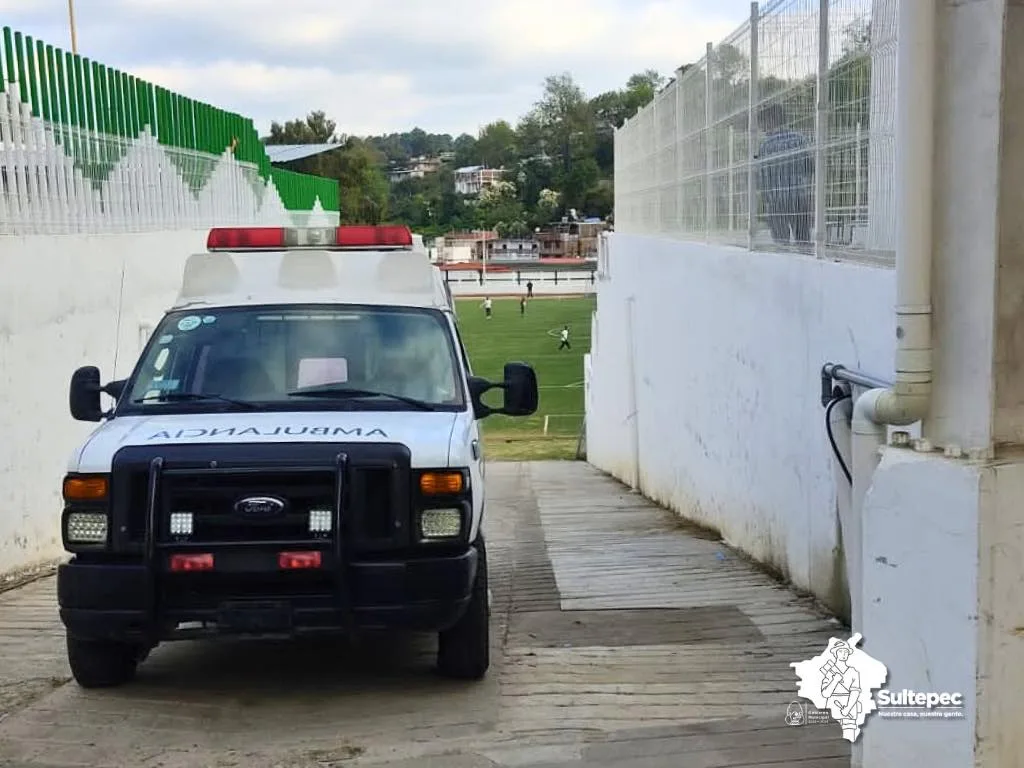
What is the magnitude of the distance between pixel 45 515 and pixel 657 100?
10.5 m

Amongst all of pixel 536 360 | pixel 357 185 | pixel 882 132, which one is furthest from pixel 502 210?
pixel 882 132

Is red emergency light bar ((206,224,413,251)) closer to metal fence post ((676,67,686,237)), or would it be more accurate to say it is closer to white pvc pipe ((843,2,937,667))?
white pvc pipe ((843,2,937,667))

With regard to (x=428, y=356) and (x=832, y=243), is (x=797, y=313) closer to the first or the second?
(x=832, y=243)

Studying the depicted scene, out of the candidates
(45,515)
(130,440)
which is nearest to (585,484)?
(45,515)

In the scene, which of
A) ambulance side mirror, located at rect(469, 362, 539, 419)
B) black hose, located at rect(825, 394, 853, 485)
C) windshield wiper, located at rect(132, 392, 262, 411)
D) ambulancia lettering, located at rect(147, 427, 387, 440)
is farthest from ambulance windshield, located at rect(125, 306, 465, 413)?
black hose, located at rect(825, 394, 853, 485)

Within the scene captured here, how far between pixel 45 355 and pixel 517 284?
270 ft

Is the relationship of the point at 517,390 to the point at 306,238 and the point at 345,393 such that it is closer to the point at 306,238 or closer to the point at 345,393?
the point at 345,393

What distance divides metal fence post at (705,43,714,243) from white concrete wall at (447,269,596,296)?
236ft

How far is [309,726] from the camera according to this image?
18.1 ft

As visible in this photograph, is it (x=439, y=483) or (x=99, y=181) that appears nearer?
(x=439, y=483)

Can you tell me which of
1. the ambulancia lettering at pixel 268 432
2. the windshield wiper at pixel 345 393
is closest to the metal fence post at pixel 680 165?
the windshield wiper at pixel 345 393

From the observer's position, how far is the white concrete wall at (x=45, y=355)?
30.4ft

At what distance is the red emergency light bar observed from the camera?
7.66m

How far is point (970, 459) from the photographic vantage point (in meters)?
4.01
